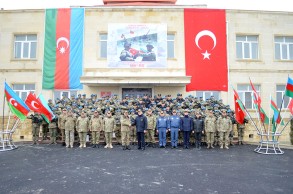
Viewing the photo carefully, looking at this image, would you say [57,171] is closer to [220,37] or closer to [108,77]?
[108,77]

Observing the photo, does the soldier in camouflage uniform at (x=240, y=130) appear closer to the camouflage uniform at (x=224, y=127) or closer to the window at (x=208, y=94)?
the camouflage uniform at (x=224, y=127)

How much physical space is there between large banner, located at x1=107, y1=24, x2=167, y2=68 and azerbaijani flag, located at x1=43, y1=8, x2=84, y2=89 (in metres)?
2.16

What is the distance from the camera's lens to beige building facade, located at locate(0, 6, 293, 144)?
16188 millimetres

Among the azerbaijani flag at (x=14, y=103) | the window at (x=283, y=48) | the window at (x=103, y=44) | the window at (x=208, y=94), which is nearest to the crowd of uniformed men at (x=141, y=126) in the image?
the azerbaijani flag at (x=14, y=103)

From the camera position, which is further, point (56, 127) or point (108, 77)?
point (108, 77)

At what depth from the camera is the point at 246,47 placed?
56.5 feet

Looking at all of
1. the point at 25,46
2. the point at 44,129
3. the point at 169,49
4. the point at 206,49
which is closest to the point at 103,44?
the point at 169,49

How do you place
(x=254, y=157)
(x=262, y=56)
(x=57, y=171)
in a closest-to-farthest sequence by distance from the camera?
1. (x=57, y=171)
2. (x=254, y=157)
3. (x=262, y=56)

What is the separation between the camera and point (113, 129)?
1078cm

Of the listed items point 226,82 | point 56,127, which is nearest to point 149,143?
point 56,127

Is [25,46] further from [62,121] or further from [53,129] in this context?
[62,121]

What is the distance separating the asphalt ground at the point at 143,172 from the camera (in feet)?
17.3

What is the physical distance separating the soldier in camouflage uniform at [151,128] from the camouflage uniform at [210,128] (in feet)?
7.83

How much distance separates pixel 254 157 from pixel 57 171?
6.78m
